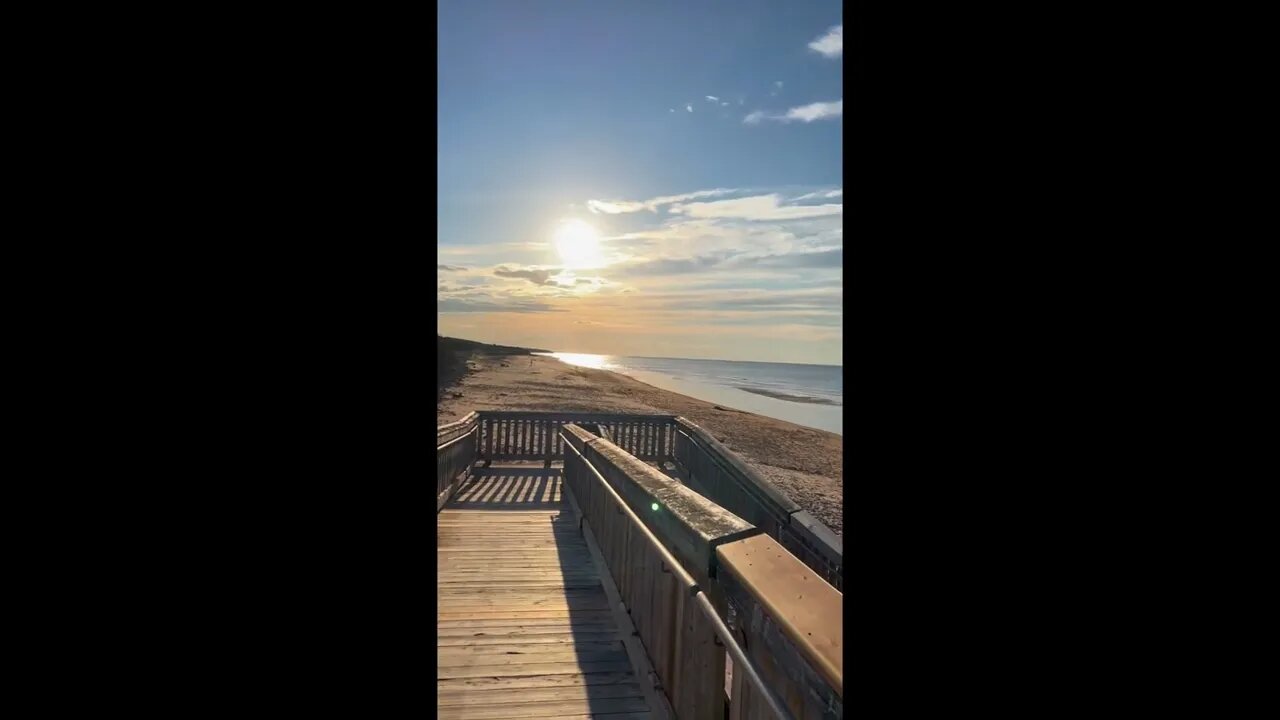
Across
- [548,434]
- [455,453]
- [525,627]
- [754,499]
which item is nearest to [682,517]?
[525,627]

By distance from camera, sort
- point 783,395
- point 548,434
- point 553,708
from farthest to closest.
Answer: point 783,395, point 548,434, point 553,708

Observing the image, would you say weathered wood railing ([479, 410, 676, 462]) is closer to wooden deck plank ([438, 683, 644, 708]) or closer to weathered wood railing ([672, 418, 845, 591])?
weathered wood railing ([672, 418, 845, 591])

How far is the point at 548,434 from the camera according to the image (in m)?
9.67

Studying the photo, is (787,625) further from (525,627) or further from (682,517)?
(525,627)

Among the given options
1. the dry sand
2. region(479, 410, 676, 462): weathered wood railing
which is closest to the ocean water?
the dry sand

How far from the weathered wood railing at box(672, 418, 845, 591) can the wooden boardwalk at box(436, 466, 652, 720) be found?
152cm

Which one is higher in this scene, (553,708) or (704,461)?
(704,461)

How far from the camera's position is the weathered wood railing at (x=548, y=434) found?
31.9 ft

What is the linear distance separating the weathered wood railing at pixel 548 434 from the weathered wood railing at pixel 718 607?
5.96 metres

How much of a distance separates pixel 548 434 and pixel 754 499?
13.1 feet
